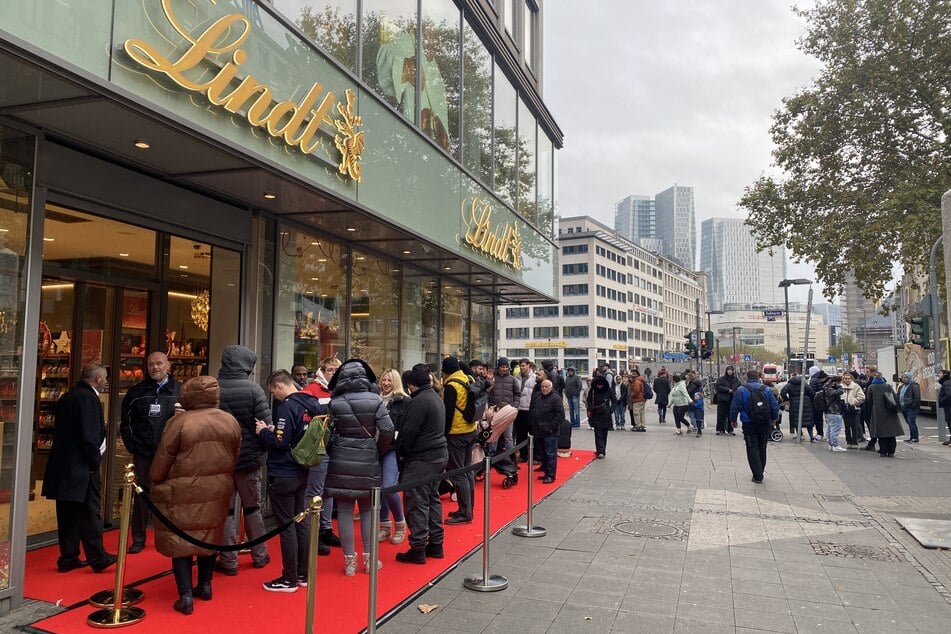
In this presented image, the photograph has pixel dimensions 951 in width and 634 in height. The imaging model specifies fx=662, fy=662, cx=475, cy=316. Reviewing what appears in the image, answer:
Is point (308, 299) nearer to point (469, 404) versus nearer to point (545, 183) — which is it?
point (469, 404)

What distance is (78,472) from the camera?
5828 millimetres

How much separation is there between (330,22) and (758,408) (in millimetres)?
8506

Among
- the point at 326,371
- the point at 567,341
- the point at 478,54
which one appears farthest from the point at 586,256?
the point at 326,371

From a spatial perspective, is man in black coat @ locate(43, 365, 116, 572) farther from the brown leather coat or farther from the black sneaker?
the black sneaker

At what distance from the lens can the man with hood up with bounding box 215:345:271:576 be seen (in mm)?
5883

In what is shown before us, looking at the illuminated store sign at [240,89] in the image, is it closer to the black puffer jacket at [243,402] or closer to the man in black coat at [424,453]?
the black puffer jacket at [243,402]

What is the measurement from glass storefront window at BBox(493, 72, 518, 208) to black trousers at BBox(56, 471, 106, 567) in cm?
1046

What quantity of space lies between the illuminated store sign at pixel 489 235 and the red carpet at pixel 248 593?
6.60 meters

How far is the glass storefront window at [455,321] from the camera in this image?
15219 millimetres

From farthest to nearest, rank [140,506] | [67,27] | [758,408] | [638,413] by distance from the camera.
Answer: [638,413], [758,408], [140,506], [67,27]

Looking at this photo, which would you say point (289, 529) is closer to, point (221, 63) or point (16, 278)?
point (16, 278)

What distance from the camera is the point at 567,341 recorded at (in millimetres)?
96500

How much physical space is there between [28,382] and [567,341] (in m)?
92.8

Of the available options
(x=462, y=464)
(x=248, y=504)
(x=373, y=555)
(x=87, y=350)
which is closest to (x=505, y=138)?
(x=462, y=464)
